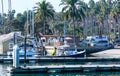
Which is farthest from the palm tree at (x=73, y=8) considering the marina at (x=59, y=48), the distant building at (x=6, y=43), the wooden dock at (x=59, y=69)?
the wooden dock at (x=59, y=69)

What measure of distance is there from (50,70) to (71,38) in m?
50.7

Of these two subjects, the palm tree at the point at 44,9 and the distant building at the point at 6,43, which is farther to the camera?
the palm tree at the point at 44,9

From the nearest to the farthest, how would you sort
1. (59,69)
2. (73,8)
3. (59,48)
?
(59,69) → (59,48) → (73,8)

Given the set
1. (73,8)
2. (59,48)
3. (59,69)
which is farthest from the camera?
(73,8)

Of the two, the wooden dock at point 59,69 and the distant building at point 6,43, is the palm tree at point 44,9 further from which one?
the wooden dock at point 59,69

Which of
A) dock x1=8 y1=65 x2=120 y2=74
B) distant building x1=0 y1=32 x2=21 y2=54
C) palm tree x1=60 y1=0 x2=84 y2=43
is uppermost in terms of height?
palm tree x1=60 y1=0 x2=84 y2=43

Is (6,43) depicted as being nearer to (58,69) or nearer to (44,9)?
(58,69)

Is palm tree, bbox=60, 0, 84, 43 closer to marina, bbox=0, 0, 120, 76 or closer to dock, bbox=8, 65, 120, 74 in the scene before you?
marina, bbox=0, 0, 120, 76

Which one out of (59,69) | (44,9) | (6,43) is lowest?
(59,69)

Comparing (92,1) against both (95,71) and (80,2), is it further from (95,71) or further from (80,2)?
(95,71)

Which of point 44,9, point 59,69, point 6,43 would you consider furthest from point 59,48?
point 44,9

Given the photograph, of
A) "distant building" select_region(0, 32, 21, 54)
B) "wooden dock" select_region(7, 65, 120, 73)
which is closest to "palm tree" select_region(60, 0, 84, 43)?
"distant building" select_region(0, 32, 21, 54)

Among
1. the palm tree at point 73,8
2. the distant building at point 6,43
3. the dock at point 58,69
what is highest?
the palm tree at point 73,8

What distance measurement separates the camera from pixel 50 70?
52406 millimetres
